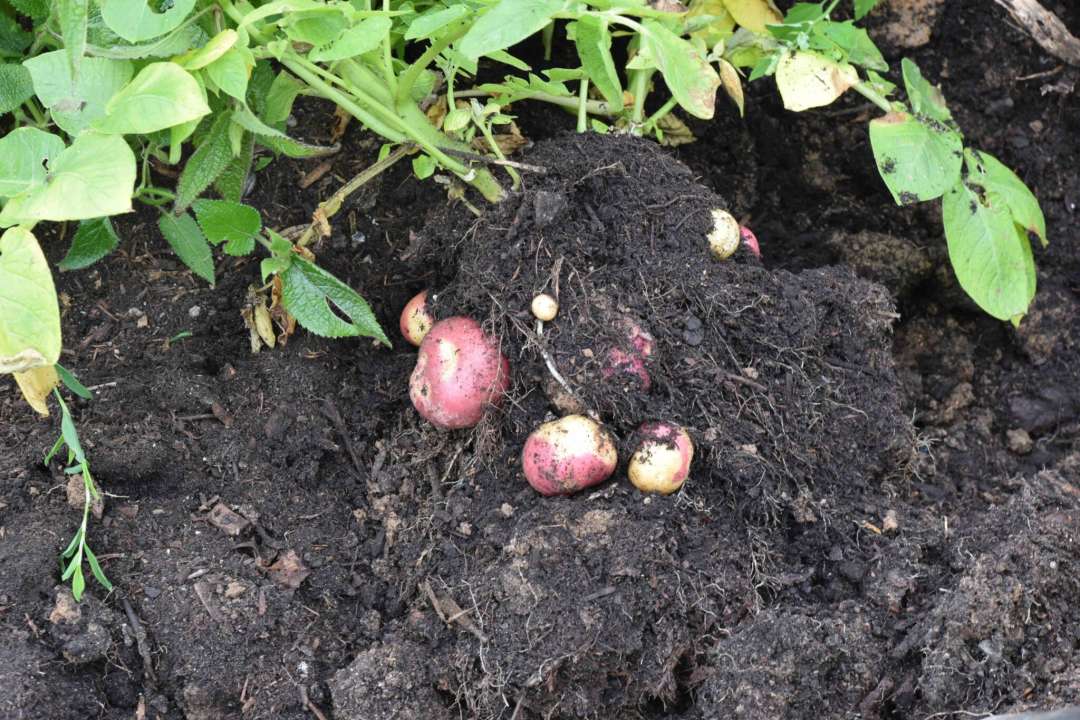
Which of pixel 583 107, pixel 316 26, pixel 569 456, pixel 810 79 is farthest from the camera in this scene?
pixel 583 107

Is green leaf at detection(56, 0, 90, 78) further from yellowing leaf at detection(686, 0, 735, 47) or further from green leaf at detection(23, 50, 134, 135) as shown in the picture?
yellowing leaf at detection(686, 0, 735, 47)

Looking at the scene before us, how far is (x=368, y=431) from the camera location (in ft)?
6.75

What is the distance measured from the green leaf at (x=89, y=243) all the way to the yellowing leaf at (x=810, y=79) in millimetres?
1285

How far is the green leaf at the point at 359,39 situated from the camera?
5.26 feet

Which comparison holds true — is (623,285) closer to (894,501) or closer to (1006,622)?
(894,501)

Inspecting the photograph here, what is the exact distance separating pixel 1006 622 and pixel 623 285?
826 mm

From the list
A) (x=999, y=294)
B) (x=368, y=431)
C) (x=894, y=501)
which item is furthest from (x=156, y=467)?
(x=999, y=294)

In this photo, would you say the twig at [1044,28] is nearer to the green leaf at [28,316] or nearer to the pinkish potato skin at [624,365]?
the pinkish potato skin at [624,365]

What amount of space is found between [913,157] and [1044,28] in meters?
0.66

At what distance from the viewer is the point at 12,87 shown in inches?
74.1

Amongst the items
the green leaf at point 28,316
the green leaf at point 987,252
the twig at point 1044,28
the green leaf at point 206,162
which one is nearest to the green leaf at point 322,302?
the green leaf at point 206,162

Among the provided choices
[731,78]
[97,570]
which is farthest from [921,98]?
[97,570]

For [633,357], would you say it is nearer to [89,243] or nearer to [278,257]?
[278,257]

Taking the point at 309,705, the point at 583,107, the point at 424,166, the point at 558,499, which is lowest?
the point at 309,705
